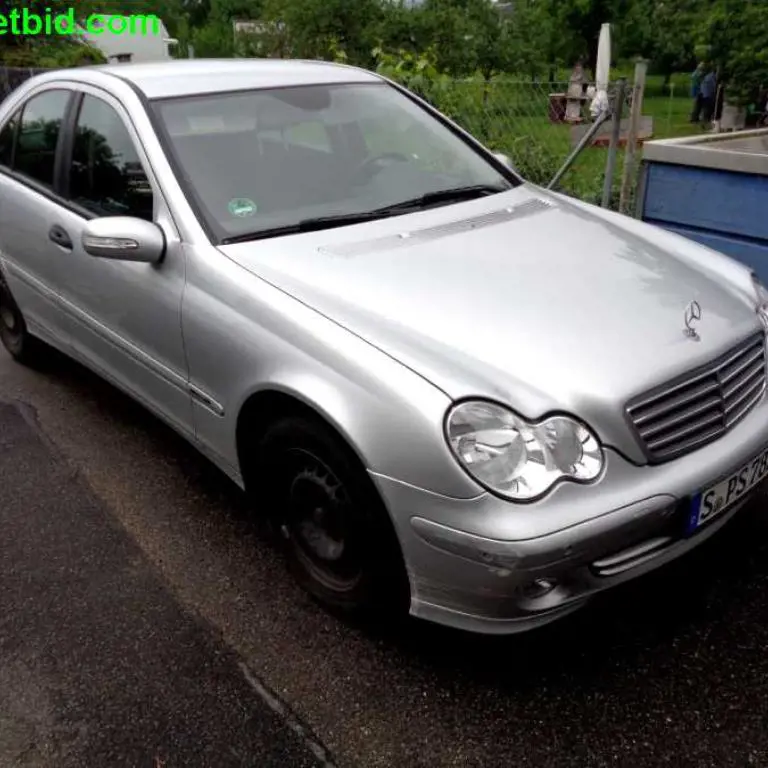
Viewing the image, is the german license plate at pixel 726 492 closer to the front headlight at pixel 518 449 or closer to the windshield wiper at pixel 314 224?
the front headlight at pixel 518 449

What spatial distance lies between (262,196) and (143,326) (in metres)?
0.65

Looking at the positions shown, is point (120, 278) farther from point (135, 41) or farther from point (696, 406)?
point (135, 41)

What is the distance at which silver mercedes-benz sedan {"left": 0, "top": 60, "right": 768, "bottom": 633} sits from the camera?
200 cm

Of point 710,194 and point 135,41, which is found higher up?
point 135,41

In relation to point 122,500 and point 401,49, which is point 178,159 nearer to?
A: point 122,500

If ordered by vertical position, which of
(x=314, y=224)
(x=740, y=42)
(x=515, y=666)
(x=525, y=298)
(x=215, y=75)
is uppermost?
(x=740, y=42)

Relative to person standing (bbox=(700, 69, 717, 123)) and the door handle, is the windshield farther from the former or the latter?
person standing (bbox=(700, 69, 717, 123))

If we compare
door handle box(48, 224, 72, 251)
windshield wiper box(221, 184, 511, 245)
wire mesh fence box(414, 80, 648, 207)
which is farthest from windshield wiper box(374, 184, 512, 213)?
wire mesh fence box(414, 80, 648, 207)

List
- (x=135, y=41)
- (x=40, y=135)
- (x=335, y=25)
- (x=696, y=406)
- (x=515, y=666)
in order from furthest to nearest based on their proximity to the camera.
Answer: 1. (x=135, y=41)
2. (x=335, y=25)
3. (x=40, y=135)
4. (x=515, y=666)
5. (x=696, y=406)

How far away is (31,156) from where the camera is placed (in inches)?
152

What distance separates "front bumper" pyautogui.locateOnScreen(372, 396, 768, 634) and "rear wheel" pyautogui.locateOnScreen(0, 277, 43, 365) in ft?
10.2

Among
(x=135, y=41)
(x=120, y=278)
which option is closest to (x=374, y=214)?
(x=120, y=278)

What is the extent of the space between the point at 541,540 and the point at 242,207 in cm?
159

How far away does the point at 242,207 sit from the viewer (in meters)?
2.82
